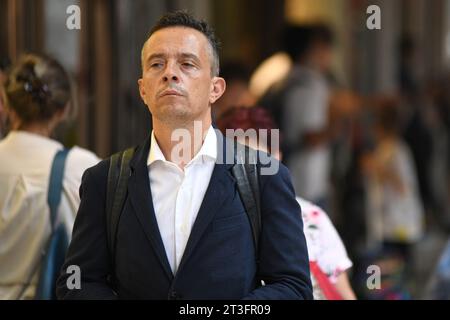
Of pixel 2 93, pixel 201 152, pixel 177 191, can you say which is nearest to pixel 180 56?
pixel 201 152

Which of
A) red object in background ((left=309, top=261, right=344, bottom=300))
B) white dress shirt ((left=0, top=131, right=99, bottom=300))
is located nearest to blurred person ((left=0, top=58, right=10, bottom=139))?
white dress shirt ((left=0, top=131, right=99, bottom=300))

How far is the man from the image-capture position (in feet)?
10.5

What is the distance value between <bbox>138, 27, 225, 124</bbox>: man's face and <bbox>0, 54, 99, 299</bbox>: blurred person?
1109 millimetres

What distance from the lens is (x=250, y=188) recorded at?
3291 mm

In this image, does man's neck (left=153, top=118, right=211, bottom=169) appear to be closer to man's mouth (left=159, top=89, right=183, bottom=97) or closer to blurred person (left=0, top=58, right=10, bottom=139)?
man's mouth (left=159, top=89, right=183, bottom=97)

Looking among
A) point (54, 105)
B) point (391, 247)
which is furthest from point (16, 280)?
point (391, 247)

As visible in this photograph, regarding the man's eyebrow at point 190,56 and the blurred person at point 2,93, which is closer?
the man's eyebrow at point 190,56

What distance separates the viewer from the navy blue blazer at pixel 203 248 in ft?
10.5

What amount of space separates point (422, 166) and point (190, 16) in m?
9.09

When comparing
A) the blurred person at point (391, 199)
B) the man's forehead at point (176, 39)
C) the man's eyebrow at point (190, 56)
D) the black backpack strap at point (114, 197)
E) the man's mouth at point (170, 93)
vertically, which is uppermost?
the man's forehead at point (176, 39)

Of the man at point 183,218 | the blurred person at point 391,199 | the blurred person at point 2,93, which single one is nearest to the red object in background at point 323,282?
the man at point 183,218

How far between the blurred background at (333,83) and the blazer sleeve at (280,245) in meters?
1.38

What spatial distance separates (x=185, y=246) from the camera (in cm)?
321

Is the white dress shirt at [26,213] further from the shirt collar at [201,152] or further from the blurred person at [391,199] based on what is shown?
the blurred person at [391,199]
